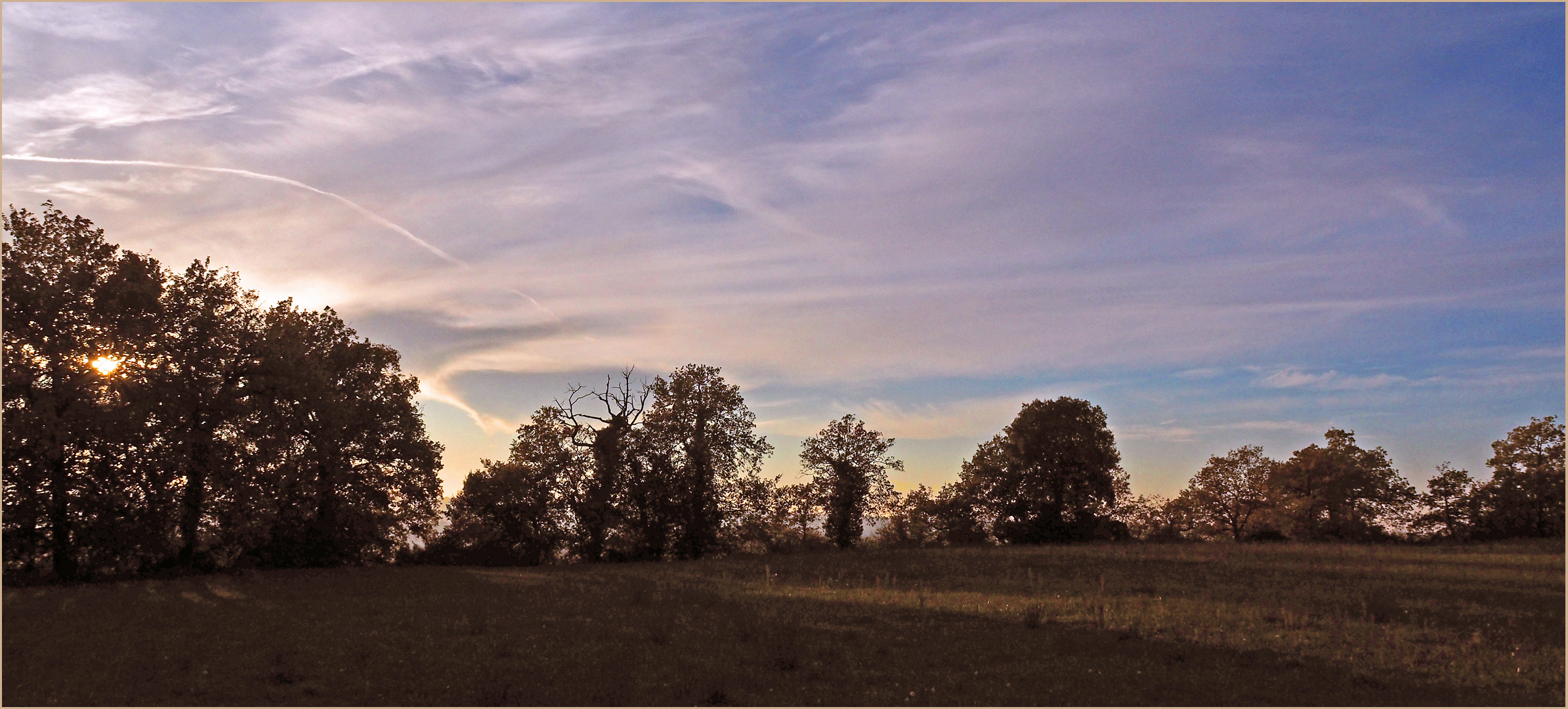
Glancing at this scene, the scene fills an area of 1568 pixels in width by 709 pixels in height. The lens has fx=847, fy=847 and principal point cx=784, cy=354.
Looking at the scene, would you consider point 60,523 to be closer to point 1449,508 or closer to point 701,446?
point 701,446

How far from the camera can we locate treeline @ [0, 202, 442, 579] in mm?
34406

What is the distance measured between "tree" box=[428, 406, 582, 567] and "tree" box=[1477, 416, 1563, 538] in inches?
2164

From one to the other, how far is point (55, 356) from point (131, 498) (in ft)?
21.6

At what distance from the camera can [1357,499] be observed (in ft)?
180

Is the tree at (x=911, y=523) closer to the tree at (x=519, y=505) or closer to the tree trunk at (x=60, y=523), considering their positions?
the tree at (x=519, y=505)

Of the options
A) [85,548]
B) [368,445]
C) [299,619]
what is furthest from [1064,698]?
[85,548]

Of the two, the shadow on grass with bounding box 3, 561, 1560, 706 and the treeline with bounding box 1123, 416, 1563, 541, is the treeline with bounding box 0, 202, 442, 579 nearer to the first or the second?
the shadow on grass with bounding box 3, 561, 1560, 706

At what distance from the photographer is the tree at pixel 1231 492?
63.1 m

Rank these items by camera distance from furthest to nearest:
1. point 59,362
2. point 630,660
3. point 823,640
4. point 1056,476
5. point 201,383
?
point 1056,476 < point 201,383 < point 59,362 < point 823,640 < point 630,660

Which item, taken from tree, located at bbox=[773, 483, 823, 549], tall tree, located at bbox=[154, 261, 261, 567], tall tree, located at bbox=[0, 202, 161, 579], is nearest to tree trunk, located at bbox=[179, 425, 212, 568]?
tall tree, located at bbox=[154, 261, 261, 567]

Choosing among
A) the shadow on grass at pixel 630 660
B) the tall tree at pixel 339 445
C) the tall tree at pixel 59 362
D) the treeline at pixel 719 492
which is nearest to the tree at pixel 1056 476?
the treeline at pixel 719 492

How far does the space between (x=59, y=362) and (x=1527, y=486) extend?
73719 millimetres

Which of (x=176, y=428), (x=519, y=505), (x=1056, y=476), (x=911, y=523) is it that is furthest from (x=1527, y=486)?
(x=176, y=428)

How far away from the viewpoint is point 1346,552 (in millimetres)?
41188
